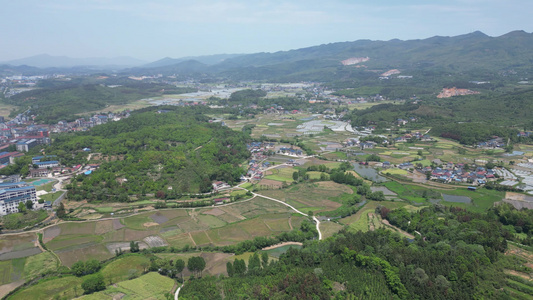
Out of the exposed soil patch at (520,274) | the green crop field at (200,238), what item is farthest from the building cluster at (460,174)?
the green crop field at (200,238)

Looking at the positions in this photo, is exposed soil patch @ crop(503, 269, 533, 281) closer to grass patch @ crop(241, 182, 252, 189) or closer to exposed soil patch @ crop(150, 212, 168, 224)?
grass patch @ crop(241, 182, 252, 189)

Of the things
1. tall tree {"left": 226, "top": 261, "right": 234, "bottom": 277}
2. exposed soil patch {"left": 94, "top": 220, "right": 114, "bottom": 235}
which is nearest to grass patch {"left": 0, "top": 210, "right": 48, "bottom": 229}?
exposed soil patch {"left": 94, "top": 220, "right": 114, "bottom": 235}

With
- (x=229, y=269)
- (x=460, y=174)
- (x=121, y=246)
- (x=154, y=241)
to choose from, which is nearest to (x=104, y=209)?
(x=121, y=246)

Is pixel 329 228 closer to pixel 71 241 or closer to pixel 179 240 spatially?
pixel 179 240

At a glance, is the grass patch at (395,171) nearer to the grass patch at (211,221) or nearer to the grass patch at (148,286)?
the grass patch at (211,221)

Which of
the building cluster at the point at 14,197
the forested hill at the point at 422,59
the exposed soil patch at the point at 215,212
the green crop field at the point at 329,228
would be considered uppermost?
the forested hill at the point at 422,59

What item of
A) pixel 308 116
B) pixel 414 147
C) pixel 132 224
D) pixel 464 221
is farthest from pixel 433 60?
pixel 132 224
